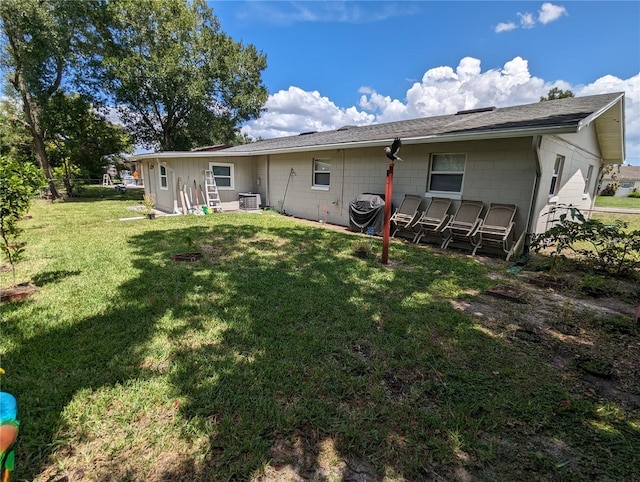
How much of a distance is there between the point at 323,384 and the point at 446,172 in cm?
658

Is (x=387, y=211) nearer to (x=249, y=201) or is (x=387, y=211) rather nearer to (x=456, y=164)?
(x=456, y=164)

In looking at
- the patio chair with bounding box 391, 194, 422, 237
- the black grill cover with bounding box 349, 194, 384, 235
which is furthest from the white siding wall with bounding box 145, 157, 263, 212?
the patio chair with bounding box 391, 194, 422, 237

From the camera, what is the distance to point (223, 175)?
1273cm

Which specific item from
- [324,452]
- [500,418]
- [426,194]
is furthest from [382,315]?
[426,194]

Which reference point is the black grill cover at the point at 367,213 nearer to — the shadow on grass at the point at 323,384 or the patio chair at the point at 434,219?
the patio chair at the point at 434,219

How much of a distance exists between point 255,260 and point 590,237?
5.82 metres

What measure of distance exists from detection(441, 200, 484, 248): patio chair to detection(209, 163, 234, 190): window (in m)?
9.42

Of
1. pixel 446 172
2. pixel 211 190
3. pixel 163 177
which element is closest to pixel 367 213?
pixel 446 172

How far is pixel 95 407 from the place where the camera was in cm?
201

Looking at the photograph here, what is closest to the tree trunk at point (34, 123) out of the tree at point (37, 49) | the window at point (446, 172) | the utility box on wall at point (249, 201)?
the tree at point (37, 49)

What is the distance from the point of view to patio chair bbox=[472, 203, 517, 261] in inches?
241

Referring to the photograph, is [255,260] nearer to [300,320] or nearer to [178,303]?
[178,303]

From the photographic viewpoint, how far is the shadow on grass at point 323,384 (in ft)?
5.56

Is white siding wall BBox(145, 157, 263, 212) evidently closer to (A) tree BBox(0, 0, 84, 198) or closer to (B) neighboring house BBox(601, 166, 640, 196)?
(A) tree BBox(0, 0, 84, 198)
